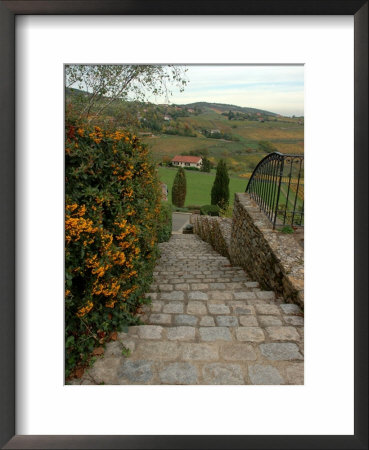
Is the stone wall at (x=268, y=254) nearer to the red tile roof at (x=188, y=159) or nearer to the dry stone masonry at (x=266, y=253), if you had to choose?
the dry stone masonry at (x=266, y=253)

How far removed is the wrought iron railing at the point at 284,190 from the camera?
13.8 feet

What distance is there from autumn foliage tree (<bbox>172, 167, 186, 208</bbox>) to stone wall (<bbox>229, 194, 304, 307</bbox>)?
17056mm

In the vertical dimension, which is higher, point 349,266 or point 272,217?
point 272,217

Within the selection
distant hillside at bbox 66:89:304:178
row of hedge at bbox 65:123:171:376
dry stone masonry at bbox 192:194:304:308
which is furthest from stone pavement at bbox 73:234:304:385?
distant hillside at bbox 66:89:304:178

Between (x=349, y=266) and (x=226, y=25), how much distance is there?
1.49 m

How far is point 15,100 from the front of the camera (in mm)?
1676

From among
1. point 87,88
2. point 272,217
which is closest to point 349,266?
point 272,217

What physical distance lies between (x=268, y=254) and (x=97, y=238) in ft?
8.32

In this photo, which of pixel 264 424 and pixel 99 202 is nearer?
pixel 264 424

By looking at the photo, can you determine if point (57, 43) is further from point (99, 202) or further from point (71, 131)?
point (99, 202)

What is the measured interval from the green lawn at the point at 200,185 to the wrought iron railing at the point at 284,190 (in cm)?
1571

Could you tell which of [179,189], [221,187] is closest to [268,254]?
[221,187]

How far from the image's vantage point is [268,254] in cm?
399

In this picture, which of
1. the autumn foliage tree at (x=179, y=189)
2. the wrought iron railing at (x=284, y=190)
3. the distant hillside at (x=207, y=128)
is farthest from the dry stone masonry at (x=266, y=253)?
the autumn foliage tree at (x=179, y=189)
